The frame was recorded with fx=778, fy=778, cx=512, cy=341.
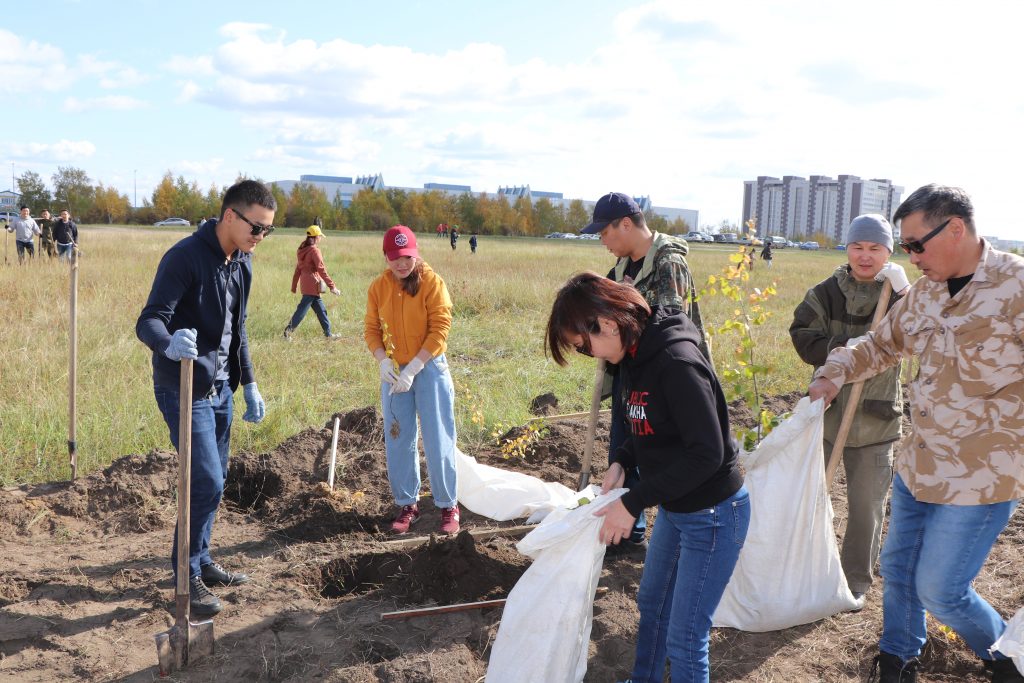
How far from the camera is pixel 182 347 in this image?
115 inches

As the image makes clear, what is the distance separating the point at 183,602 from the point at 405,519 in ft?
4.94

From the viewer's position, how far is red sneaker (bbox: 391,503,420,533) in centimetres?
428

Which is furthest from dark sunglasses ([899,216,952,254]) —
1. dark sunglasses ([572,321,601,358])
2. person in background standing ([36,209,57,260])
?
person in background standing ([36,209,57,260])

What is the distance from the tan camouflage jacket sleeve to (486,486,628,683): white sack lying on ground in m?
0.98

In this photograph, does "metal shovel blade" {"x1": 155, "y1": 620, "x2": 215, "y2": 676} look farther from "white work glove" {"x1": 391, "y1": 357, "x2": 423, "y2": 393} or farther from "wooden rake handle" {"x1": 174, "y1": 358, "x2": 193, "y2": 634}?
"white work glove" {"x1": 391, "y1": 357, "x2": 423, "y2": 393}

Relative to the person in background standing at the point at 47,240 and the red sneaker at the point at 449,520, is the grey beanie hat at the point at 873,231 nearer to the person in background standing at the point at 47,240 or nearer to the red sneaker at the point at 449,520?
the red sneaker at the point at 449,520

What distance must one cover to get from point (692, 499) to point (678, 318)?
52 centimetres

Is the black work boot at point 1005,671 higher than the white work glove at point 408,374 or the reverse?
the reverse

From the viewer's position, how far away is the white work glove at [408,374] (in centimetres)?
394

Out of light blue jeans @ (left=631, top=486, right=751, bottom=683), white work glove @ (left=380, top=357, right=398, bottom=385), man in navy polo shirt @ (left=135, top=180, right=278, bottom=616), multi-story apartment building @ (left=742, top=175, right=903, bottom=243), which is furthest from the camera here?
multi-story apartment building @ (left=742, top=175, right=903, bottom=243)

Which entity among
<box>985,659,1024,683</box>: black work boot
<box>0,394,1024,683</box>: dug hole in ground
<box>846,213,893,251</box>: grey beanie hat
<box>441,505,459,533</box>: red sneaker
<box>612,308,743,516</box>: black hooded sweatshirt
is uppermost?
<box>846,213,893,251</box>: grey beanie hat

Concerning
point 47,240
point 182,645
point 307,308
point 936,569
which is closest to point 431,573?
point 182,645

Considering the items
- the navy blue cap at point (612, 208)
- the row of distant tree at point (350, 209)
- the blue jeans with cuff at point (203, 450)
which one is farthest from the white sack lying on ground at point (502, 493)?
the row of distant tree at point (350, 209)

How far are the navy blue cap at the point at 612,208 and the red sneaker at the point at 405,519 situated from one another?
1.90 metres
